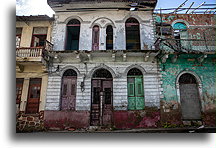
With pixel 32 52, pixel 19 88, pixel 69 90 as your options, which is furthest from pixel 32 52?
pixel 69 90

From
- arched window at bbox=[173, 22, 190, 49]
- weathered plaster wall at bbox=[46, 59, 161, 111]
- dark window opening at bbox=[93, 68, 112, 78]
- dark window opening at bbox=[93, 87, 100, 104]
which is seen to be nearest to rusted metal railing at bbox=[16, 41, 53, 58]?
weathered plaster wall at bbox=[46, 59, 161, 111]

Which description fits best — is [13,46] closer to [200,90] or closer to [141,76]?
[141,76]

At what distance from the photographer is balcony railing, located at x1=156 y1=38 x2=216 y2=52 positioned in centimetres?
479

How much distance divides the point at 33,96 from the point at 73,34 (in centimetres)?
286

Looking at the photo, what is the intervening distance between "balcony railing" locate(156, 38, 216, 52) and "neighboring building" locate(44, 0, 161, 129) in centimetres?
45

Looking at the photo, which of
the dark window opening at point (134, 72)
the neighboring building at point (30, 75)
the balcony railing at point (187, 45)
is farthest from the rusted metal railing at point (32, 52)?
the balcony railing at point (187, 45)

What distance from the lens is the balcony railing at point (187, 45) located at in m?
4.79

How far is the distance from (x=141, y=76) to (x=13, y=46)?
3840mm

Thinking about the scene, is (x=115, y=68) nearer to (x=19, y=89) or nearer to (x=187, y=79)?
(x=187, y=79)

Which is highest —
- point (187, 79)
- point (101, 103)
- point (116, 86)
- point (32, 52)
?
point (32, 52)

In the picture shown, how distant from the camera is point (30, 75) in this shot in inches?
184

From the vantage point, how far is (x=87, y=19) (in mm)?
5609

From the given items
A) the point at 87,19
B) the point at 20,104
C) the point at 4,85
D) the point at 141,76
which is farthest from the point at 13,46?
the point at 141,76

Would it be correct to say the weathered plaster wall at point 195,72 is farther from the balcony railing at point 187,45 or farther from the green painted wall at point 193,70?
the balcony railing at point 187,45
